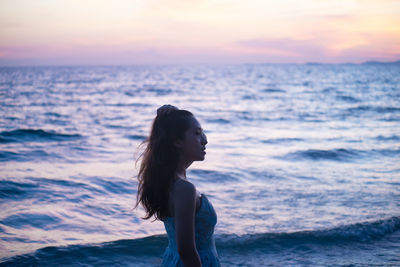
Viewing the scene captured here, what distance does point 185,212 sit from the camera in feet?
6.54

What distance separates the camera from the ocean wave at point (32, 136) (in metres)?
15.3

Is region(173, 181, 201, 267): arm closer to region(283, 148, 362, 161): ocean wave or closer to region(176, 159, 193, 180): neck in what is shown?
region(176, 159, 193, 180): neck

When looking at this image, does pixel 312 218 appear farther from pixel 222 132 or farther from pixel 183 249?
pixel 222 132

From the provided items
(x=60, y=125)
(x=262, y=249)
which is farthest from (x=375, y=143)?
(x=60, y=125)

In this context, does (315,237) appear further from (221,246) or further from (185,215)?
(185,215)

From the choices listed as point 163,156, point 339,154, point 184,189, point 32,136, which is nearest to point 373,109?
point 339,154

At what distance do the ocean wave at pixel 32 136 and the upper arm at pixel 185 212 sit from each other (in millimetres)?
14626

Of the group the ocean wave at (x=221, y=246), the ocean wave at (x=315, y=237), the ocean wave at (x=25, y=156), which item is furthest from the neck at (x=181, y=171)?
the ocean wave at (x=25, y=156)

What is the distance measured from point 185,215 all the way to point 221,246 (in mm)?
3928

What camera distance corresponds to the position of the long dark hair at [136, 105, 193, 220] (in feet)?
Answer: 7.22

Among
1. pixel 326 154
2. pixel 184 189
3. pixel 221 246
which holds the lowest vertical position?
pixel 221 246

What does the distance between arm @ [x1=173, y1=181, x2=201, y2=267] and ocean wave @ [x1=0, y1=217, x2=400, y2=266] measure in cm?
352

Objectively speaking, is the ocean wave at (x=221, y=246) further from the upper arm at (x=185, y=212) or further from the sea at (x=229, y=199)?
the upper arm at (x=185, y=212)

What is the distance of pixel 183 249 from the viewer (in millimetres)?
2031
